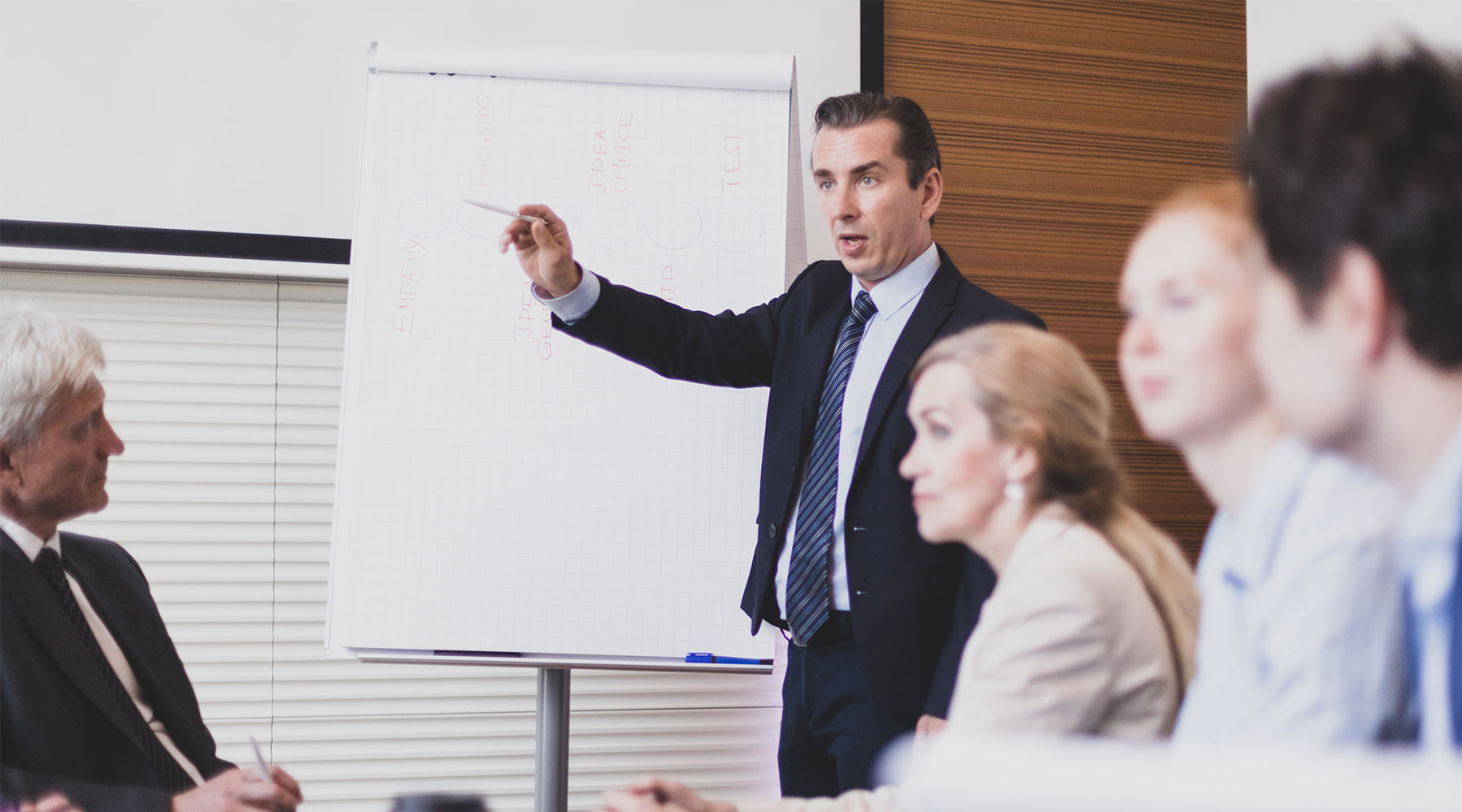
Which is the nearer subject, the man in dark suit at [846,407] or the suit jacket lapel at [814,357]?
the man in dark suit at [846,407]

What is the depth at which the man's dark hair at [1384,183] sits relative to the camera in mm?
609

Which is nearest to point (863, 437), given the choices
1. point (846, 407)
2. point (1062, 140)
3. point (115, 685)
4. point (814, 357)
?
point (846, 407)

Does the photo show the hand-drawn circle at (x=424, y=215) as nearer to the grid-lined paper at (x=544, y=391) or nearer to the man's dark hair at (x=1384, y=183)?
the grid-lined paper at (x=544, y=391)

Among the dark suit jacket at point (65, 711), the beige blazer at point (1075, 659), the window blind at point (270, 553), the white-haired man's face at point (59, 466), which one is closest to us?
the beige blazer at point (1075, 659)

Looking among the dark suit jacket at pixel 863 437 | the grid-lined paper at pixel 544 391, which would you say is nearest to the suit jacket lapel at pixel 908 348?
the dark suit jacket at pixel 863 437

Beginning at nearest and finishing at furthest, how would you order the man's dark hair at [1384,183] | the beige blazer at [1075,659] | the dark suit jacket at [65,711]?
the man's dark hair at [1384,183], the beige blazer at [1075,659], the dark suit jacket at [65,711]

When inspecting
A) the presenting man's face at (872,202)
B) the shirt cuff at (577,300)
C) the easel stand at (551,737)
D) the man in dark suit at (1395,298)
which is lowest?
the easel stand at (551,737)

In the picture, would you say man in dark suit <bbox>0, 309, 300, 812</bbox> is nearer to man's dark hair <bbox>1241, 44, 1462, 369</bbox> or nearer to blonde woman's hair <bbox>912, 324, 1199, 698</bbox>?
blonde woman's hair <bbox>912, 324, 1199, 698</bbox>

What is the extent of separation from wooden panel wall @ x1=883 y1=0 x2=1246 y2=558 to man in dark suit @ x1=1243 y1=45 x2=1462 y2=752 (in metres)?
1.82

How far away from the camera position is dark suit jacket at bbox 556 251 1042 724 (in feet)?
4.81

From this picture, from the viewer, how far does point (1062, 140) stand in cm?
250

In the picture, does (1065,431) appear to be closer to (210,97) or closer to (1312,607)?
(1312,607)

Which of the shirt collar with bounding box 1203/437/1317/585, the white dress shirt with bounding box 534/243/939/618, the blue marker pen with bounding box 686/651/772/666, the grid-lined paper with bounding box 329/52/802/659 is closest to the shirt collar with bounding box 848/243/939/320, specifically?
the white dress shirt with bounding box 534/243/939/618

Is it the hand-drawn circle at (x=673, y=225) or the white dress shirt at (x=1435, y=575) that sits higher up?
the hand-drawn circle at (x=673, y=225)
